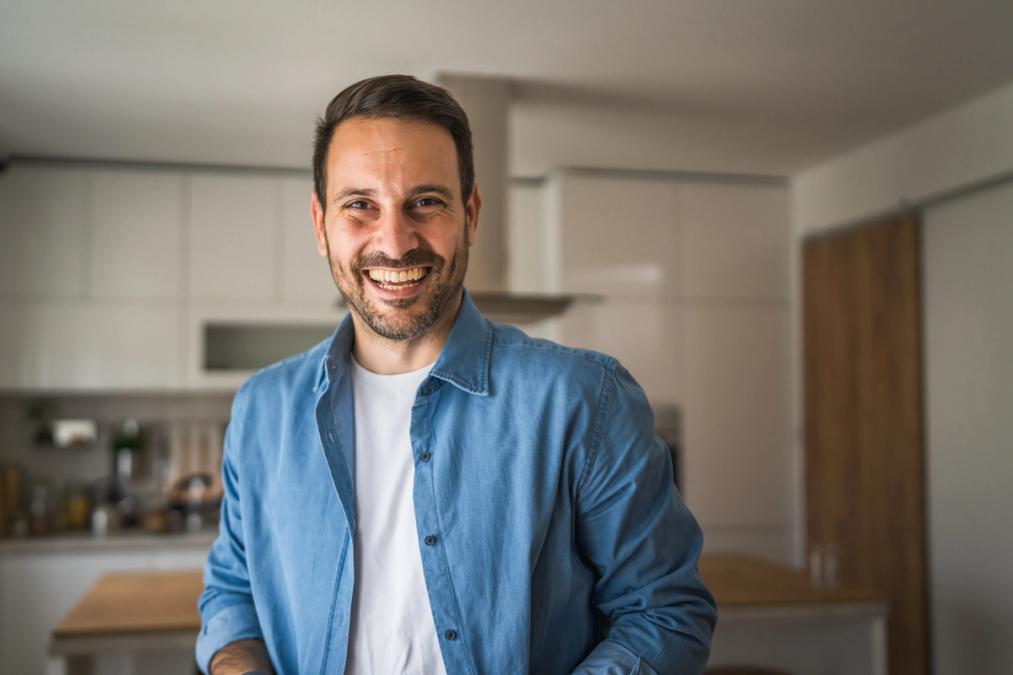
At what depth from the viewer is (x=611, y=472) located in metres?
1.22

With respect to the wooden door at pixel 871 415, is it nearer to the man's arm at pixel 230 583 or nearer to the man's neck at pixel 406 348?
the man's neck at pixel 406 348

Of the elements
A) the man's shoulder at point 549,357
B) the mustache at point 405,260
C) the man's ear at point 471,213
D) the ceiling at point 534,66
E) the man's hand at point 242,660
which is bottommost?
the man's hand at point 242,660

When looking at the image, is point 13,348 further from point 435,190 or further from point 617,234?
point 435,190

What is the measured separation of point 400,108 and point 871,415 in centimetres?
349

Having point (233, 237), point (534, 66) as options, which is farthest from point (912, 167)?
point (233, 237)

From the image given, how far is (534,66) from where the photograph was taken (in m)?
3.22

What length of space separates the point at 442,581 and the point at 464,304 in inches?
14.8

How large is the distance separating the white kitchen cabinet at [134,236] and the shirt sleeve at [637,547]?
12.1ft

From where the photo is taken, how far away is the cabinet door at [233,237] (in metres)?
4.56

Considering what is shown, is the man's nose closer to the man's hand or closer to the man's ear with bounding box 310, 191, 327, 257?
the man's ear with bounding box 310, 191, 327, 257

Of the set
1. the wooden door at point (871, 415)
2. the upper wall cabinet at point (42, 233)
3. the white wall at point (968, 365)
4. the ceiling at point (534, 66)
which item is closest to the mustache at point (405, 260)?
the ceiling at point (534, 66)

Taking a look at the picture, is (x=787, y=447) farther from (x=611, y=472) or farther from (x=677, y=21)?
(x=611, y=472)

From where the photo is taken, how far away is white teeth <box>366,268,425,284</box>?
1.24 metres

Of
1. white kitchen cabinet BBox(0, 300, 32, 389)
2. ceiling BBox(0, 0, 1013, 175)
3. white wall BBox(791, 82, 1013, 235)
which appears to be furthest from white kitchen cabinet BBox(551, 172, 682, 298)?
white kitchen cabinet BBox(0, 300, 32, 389)
